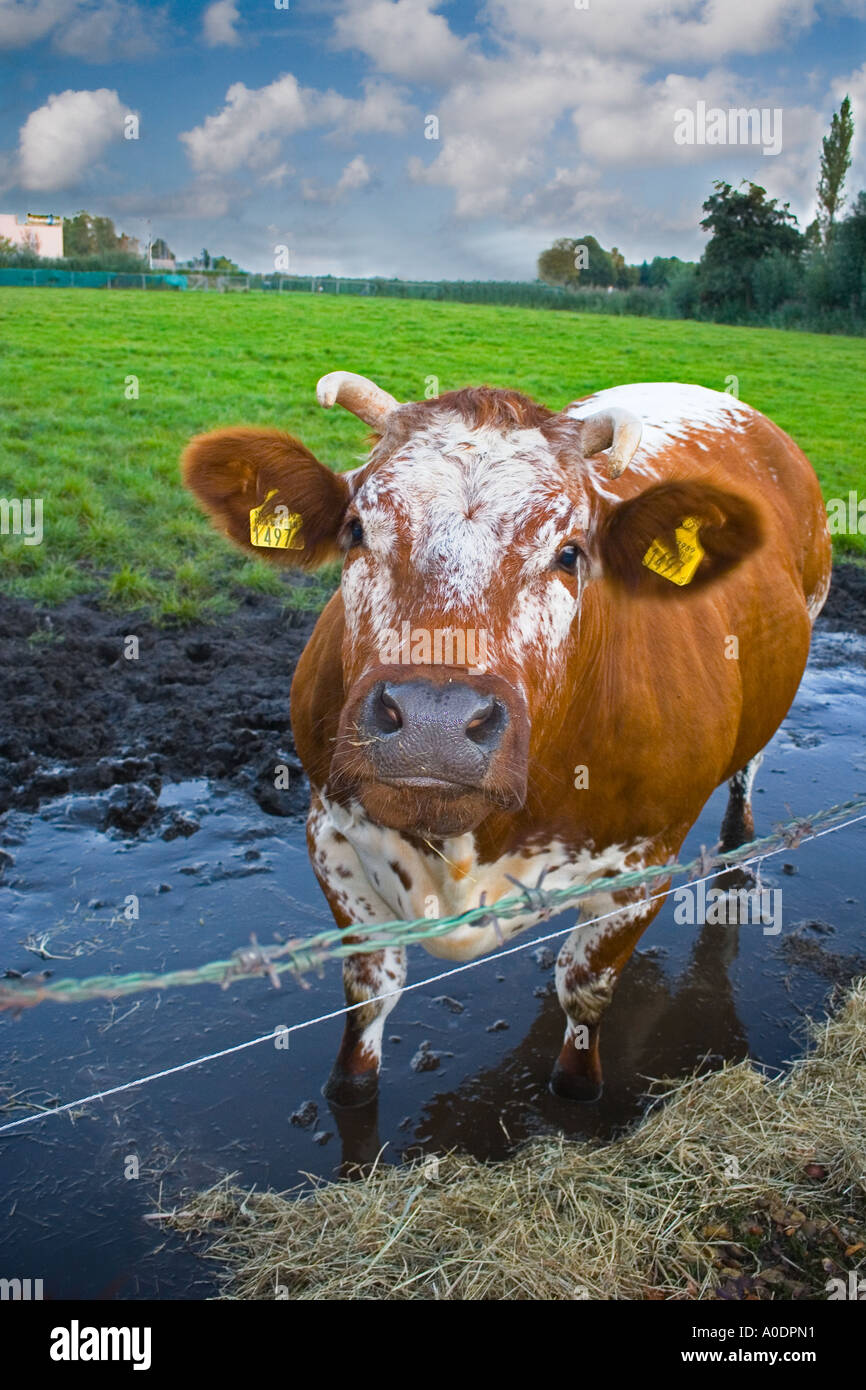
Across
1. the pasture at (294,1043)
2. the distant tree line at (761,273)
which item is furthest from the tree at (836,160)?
the pasture at (294,1043)

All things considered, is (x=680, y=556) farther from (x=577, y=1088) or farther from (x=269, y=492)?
(x=577, y=1088)

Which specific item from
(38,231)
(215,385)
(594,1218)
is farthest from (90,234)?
(594,1218)

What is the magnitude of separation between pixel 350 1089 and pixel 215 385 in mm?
13749

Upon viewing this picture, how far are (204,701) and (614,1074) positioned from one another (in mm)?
3447

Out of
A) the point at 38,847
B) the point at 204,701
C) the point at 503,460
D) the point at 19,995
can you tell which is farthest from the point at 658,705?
the point at 204,701

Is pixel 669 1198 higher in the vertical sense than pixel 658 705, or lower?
lower

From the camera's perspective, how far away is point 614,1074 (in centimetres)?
413

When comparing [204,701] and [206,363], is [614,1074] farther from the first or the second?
[206,363]

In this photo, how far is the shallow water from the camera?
11.1 ft

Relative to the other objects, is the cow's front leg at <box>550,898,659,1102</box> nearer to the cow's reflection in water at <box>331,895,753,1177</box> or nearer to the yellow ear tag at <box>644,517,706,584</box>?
the cow's reflection in water at <box>331,895,753,1177</box>

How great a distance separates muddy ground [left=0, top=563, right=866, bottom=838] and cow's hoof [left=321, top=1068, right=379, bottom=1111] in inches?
73.6

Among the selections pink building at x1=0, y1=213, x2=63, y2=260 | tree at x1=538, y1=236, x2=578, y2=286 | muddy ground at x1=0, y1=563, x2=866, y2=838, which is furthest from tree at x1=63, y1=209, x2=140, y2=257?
muddy ground at x1=0, y1=563, x2=866, y2=838

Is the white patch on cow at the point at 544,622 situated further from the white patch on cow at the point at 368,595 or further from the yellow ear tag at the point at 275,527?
the yellow ear tag at the point at 275,527

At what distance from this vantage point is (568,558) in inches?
114
